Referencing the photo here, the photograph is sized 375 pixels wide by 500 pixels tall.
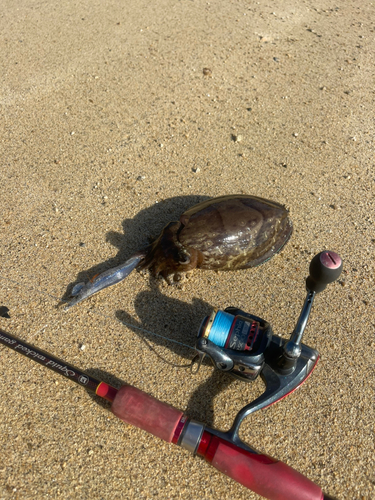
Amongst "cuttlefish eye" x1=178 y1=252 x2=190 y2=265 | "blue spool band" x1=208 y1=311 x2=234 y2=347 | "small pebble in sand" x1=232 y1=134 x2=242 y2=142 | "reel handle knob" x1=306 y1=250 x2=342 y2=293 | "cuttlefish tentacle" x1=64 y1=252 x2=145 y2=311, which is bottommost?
"cuttlefish tentacle" x1=64 y1=252 x2=145 y2=311

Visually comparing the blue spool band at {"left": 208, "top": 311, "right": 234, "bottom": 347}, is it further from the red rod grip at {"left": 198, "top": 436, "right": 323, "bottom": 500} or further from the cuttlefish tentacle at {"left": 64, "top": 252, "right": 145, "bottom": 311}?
the cuttlefish tentacle at {"left": 64, "top": 252, "right": 145, "bottom": 311}

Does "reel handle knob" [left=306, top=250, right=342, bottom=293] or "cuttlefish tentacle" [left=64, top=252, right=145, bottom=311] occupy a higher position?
"reel handle knob" [left=306, top=250, right=342, bottom=293]

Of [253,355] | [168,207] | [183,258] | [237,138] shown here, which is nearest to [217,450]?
[253,355]

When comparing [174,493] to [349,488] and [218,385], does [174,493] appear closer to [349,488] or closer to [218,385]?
[218,385]

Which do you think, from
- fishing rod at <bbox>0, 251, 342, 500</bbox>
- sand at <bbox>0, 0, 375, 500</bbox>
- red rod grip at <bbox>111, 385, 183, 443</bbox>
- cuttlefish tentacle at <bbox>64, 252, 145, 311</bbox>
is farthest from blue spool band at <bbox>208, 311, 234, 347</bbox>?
cuttlefish tentacle at <bbox>64, 252, 145, 311</bbox>

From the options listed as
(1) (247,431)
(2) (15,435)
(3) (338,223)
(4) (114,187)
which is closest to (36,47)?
(4) (114,187)

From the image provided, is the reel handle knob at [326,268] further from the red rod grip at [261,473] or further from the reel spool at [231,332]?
the red rod grip at [261,473]

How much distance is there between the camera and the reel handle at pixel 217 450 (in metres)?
1.96

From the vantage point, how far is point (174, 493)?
2232 mm

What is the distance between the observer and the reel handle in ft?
6.44

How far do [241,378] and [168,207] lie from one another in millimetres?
1773

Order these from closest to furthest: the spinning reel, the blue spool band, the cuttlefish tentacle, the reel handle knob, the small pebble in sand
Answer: the reel handle knob
the spinning reel
the blue spool band
the cuttlefish tentacle
the small pebble in sand

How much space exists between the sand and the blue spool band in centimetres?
36

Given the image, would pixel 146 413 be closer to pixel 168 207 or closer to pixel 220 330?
pixel 220 330
